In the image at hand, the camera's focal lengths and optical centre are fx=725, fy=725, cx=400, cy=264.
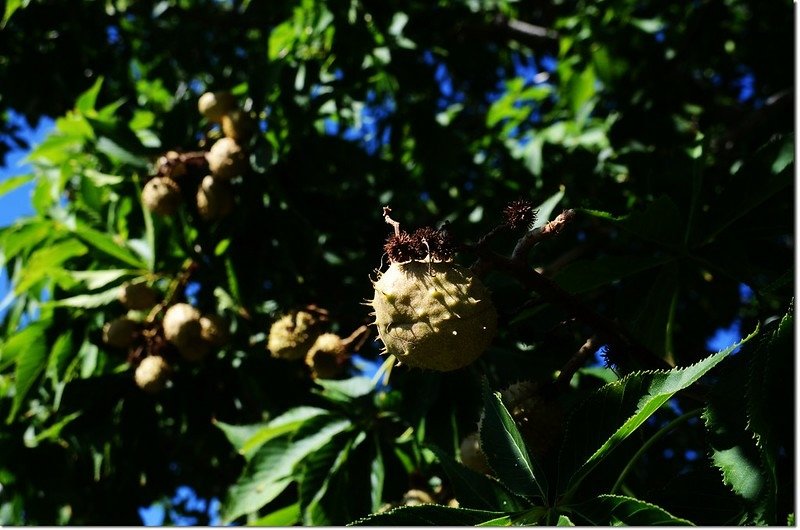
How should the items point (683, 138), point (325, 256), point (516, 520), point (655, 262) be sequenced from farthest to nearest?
1. point (683, 138)
2. point (325, 256)
3. point (655, 262)
4. point (516, 520)

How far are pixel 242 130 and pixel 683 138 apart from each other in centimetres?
200

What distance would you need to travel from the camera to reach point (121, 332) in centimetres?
236

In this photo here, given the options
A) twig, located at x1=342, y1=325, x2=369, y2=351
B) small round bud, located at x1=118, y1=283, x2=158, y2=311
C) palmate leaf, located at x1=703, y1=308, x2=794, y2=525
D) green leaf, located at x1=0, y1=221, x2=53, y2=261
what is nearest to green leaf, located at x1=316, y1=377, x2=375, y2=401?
twig, located at x1=342, y1=325, x2=369, y2=351

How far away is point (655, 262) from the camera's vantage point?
162cm

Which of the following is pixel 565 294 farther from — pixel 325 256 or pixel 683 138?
pixel 683 138

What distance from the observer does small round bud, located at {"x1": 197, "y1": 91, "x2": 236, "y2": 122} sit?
2377 millimetres

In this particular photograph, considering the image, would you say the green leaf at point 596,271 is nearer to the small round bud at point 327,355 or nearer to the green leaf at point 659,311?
the green leaf at point 659,311

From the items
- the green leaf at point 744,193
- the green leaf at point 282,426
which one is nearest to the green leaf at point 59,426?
the green leaf at point 282,426

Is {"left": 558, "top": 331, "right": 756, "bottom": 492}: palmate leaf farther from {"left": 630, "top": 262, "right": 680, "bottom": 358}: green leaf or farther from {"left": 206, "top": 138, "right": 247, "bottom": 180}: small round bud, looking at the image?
{"left": 206, "top": 138, "right": 247, "bottom": 180}: small round bud

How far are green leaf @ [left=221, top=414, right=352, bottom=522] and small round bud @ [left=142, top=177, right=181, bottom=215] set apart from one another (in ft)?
2.60

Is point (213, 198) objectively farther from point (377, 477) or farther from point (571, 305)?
point (571, 305)

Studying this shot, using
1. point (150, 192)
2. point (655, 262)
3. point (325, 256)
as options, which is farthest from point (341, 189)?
point (655, 262)

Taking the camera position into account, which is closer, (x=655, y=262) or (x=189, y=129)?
(x=655, y=262)

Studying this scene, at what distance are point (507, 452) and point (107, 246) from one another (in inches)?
70.1
